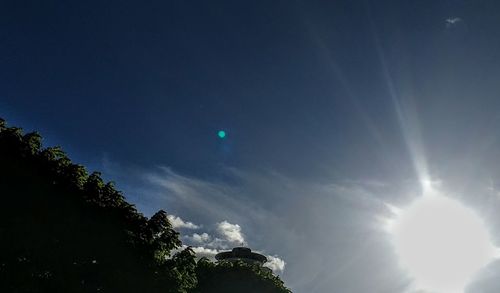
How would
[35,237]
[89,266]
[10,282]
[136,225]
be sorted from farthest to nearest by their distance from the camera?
[136,225] < [89,266] < [35,237] < [10,282]

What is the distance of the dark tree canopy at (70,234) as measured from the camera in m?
22.6

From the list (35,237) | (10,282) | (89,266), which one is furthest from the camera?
(89,266)

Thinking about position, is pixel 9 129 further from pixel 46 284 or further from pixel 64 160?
pixel 46 284

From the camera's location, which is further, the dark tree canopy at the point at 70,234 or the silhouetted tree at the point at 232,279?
the silhouetted tree at the point at 232,279

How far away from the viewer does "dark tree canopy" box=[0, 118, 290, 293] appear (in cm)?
2258

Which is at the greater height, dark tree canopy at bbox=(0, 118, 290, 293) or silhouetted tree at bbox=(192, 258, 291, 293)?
silhouetted tree at bbox=(192, 258, 291, 293)

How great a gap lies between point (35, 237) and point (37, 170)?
341 cm

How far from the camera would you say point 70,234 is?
24969mm

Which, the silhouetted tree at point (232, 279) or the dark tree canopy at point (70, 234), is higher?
the silhouetted tree at point (232, 279)

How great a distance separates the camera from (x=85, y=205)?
2611 centimetres

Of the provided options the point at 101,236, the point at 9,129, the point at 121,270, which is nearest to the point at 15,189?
the point at 9,129

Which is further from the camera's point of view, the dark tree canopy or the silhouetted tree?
the silhouetted tree

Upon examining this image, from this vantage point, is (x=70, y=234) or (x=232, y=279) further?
(x=232, y=279)

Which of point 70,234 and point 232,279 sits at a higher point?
point 232,279
